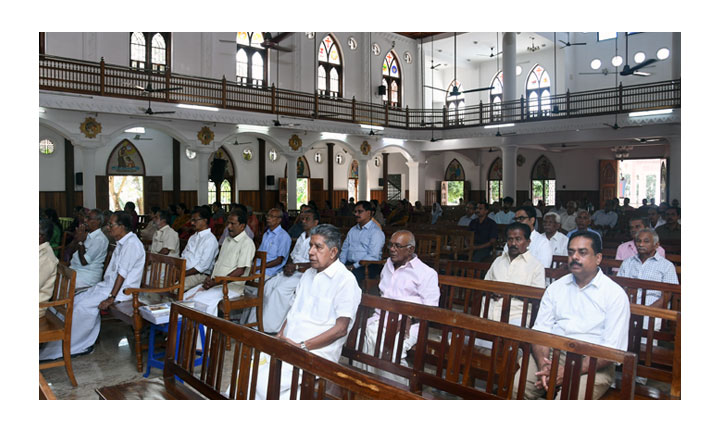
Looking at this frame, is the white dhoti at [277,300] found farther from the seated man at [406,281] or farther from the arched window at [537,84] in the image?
the arched window at [537,84]

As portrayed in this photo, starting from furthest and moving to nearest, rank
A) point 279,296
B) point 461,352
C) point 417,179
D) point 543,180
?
point 543,180, point 417,179, point 279,296, point 461,352

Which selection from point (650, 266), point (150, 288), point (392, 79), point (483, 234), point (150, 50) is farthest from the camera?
point (392, 79)

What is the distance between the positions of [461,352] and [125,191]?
16726mm

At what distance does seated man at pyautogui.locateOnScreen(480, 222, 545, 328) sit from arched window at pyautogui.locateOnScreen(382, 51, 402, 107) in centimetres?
1859

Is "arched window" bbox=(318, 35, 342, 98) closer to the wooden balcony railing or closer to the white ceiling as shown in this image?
the wooden balcony railing

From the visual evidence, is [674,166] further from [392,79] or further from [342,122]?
[392,79]

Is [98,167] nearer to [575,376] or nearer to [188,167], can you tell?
[188,167]

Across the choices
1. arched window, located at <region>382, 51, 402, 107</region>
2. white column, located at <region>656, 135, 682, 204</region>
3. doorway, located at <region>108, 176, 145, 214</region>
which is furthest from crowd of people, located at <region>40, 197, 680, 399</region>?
arched window, located at <region>382, 51, 402, 107</region>

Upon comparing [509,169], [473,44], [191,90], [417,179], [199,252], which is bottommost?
[199,252]

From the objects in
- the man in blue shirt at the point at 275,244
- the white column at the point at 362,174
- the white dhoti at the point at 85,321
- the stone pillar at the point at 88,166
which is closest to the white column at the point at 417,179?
the white column at the point at 362,174

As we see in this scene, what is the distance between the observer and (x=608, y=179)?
25.8m

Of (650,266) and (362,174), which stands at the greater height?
(362,174)

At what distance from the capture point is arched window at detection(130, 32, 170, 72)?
15.8m

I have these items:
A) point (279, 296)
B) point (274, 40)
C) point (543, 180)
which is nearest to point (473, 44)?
point (543, 180)
